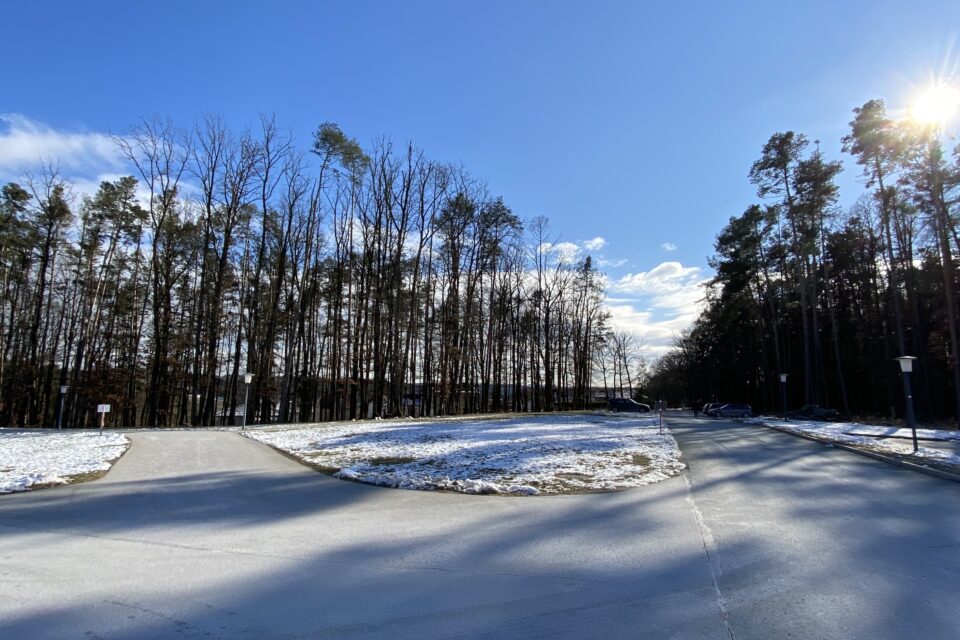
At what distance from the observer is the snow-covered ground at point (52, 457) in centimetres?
1054

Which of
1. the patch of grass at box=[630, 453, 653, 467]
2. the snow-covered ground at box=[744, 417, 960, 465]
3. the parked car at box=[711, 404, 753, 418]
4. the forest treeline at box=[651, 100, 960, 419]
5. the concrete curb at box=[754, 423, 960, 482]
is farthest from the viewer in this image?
the parked car at box=[711, 404, 753, 418]

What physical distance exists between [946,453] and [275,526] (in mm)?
19241

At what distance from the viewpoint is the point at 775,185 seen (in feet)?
135

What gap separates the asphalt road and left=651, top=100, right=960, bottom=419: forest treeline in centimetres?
2614

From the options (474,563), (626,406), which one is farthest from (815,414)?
(474,563)

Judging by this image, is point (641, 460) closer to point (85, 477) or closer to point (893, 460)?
point (893, 460)

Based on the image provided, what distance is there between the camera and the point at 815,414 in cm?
3825

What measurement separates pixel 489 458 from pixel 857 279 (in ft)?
156

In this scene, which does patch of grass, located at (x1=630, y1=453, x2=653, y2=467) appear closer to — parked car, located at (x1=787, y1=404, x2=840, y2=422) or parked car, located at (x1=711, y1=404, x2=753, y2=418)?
parked car, located at (x1=787, y1=404, x2=840, y2=422)

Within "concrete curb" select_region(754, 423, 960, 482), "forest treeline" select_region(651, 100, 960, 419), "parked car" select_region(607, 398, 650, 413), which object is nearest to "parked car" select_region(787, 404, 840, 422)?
"forest treeline" select_region(651, 100, 960, 419)

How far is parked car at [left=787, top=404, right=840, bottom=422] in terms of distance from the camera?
123ft

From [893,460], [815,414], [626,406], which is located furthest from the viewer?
[626,406]

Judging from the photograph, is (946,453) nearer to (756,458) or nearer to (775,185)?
(756,458)

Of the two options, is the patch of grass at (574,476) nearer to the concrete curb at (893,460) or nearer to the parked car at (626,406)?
the concrete curb at (893,460)
